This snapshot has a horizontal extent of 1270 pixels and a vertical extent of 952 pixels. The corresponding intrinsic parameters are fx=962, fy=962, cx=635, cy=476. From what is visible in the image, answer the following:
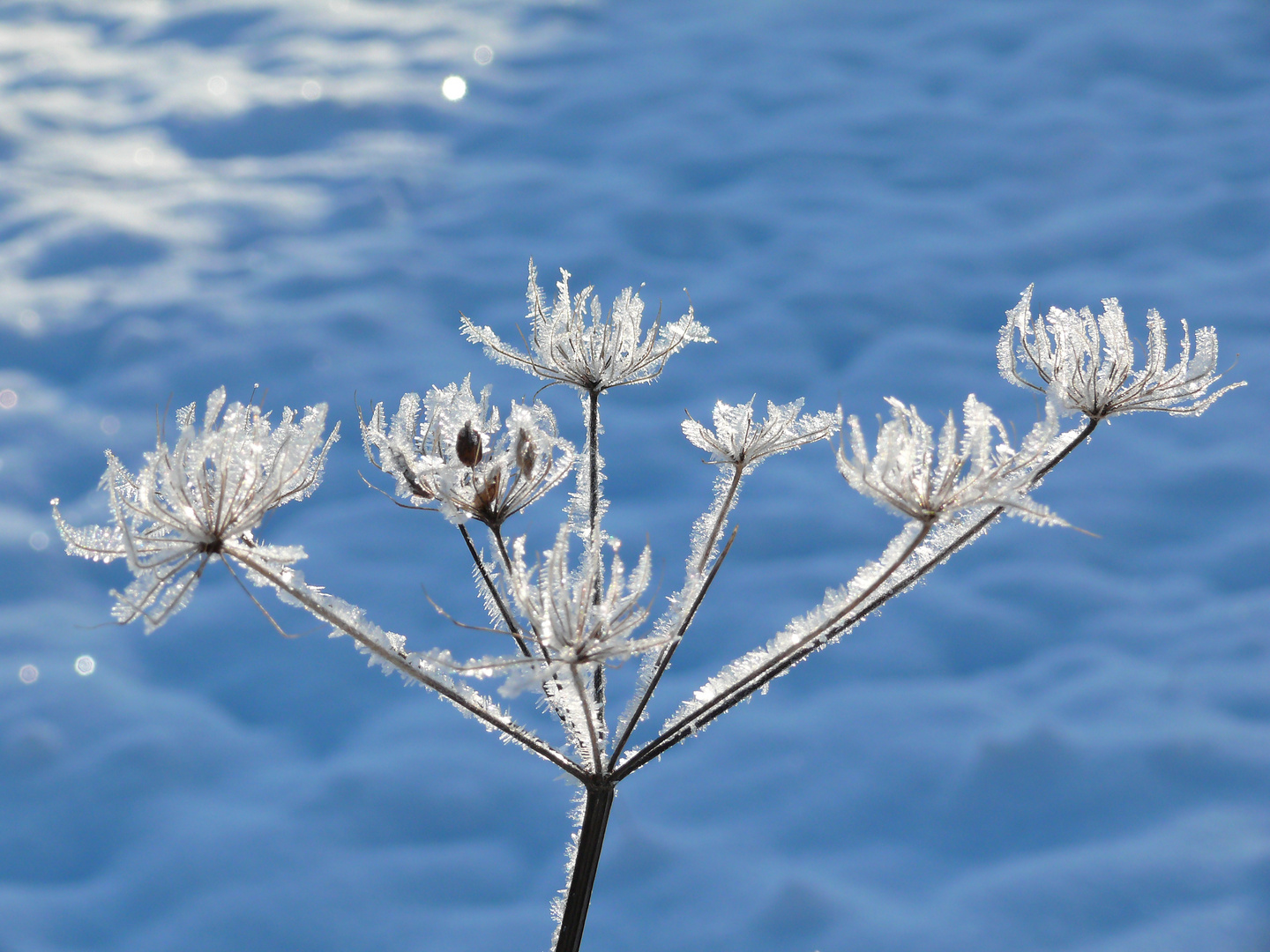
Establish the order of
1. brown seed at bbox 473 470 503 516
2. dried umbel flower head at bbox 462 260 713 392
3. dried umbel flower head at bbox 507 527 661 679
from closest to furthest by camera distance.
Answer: dried umbel flower head at bbox 507 527 661 679
brown seed at bbox 473 470 503 516
dried umbel flower head at bbox 462 260 713 392

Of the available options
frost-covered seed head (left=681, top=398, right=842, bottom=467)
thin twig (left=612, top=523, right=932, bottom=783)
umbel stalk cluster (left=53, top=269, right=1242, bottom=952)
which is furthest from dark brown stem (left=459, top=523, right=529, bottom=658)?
frost-covered seed head (left=681, top=398, right=842, bottom=467)

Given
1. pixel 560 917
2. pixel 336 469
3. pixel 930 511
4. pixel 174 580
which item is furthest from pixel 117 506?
pixel 336 469

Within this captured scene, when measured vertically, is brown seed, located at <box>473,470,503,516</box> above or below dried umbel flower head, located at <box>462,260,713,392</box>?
below

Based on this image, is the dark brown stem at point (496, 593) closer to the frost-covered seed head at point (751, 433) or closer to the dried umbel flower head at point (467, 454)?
the dried umbel flower head at point (467, 454)

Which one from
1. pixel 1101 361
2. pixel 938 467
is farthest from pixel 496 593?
pixel 1101 361

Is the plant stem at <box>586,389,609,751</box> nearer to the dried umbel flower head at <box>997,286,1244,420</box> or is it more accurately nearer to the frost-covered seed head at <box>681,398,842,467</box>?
the frost-covered seed head at <box>681,398,842,467</box>

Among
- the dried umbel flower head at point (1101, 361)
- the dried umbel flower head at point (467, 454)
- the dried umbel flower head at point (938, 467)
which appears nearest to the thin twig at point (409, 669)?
the dried umbel flower head at point (467, 454)
